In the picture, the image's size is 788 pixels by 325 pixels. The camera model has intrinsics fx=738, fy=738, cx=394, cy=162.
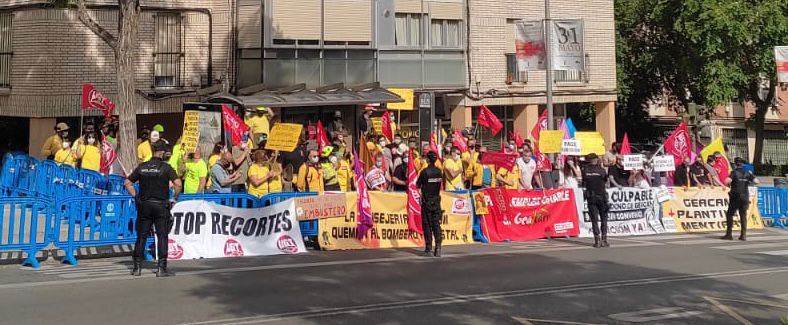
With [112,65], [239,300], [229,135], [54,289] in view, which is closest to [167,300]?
[239,300]

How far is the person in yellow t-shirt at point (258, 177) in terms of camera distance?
13.7 metres

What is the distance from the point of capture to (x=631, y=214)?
17188 mm

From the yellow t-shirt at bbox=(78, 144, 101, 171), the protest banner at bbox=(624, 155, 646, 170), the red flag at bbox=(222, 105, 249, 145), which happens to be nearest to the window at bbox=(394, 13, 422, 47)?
the protest banner at bbox=(624, 155, 646, 170)

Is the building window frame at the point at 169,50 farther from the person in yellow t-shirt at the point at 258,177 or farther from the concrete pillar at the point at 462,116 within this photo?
the person in yellow t-shirt at the point at 258,177

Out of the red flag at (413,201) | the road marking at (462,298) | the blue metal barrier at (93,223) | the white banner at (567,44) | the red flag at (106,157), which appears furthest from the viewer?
the white banner at (567,44)

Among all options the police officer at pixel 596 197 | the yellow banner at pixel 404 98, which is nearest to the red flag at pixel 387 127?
the yellow banner at pixel 404 98

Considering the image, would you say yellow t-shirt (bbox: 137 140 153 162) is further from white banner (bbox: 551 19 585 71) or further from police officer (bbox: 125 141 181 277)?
white banner (bbox: 551 19 585 71)

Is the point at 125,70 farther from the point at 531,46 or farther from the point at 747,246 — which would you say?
the point at 747,246

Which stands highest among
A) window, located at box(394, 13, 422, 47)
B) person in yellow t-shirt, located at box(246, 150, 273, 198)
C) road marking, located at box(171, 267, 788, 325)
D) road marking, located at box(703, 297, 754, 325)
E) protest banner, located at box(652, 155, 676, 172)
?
window, located at box(394, 13, 422, 47)

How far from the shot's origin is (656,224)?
17500mm

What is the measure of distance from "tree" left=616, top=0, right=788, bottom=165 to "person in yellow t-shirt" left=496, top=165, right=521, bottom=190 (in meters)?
20.0

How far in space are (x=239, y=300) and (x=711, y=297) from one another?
5.67 meters

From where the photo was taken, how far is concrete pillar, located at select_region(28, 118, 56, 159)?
21.4 meters

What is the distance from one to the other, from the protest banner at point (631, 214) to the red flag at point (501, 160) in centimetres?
189
